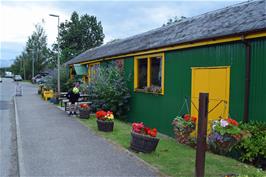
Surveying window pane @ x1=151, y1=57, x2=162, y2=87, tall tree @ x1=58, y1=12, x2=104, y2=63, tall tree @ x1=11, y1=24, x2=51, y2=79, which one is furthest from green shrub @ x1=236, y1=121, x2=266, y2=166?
tall tree @ x1=11, y1=24, x2=51, y2=79

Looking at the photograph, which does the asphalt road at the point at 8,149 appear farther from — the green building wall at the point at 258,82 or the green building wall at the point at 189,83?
the green building wall at the point at 258,82

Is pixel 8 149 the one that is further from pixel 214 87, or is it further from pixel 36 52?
pixel 36 52

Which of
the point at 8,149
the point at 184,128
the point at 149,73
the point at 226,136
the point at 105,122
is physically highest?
the point at 149,73

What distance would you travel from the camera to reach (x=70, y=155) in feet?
23.4

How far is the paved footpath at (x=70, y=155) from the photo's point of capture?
233 inches

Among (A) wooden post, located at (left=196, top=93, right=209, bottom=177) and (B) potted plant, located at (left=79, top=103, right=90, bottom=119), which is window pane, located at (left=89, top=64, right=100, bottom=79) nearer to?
(B) potted plant, located at (left=79, top=103, right=90, bottom=119)

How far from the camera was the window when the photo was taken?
11250 mm

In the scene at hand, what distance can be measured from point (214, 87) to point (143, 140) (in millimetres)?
2613

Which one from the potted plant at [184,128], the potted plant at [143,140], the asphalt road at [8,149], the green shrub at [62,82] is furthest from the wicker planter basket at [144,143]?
the green shrub at [62,82]

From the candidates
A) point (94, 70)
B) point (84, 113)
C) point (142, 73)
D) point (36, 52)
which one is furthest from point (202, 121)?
point (36, 52)

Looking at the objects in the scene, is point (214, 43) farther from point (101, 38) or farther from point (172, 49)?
point (101, 38)

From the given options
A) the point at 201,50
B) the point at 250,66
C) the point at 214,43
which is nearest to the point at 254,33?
the point at 250,66

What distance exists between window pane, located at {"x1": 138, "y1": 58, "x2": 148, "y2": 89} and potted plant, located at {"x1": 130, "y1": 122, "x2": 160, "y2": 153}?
5439mm

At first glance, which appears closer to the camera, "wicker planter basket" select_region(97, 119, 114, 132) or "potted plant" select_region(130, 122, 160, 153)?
"potted plant" select_region(130, 122, 160, 153)
